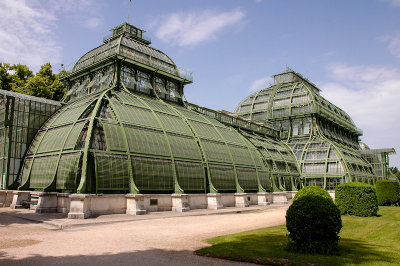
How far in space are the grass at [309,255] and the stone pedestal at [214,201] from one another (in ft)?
47.1

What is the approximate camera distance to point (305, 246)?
1451cm

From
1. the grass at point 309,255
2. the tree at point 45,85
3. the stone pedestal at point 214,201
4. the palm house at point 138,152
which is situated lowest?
the grass at point 309,255

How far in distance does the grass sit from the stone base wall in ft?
41.8

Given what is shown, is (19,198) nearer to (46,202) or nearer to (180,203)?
(46,202)

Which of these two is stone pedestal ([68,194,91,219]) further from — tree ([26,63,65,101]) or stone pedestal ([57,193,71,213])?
tree ([26,63,65,101])

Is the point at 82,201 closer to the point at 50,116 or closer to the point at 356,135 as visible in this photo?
the point at 50,116

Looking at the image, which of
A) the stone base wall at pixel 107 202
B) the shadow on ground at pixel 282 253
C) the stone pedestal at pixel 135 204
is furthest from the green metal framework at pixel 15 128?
the shadow on ground at pixel 282 253

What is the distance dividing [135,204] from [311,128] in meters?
53.1

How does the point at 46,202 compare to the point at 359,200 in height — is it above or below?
below

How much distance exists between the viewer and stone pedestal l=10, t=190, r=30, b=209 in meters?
32.8

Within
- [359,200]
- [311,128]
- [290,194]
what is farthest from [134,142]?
[311,128]

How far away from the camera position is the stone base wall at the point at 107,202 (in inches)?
1037

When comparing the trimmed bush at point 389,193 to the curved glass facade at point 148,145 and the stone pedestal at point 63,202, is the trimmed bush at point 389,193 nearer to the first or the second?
the curved glass facade at point 148,145

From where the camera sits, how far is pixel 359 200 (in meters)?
29.0
